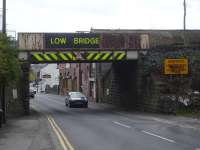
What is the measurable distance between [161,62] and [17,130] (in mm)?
16643

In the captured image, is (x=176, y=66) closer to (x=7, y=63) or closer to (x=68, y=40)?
(x=68, y=40)

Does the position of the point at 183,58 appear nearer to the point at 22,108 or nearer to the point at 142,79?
the point at 142,79

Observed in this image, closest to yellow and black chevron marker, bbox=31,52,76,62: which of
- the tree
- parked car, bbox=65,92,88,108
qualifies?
the tree

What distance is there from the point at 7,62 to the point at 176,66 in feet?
49.6

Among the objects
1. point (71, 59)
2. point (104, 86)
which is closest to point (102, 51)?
point (71, 59)

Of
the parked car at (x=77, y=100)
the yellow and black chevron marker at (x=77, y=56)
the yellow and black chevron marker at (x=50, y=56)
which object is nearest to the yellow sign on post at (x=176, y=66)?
the yellow and black chevron marker at (x=77, y=56)

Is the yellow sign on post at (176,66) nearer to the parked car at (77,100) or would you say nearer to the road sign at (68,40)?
the road sign at (68,40)

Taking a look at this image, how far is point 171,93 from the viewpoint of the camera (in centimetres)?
4134

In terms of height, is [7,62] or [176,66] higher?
[176,66]

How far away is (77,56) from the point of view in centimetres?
4312

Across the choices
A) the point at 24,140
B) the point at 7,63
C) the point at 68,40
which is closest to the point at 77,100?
the point at 68,40

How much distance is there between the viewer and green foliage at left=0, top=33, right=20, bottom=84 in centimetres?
2825

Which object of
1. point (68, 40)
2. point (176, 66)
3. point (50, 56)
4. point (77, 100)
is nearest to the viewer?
point (176, 66)

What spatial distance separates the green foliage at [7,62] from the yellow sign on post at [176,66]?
13147 mm
